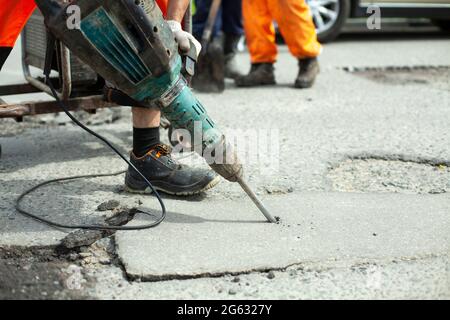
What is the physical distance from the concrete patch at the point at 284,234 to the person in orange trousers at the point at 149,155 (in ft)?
0.31

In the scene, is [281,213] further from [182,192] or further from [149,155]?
[149,155]

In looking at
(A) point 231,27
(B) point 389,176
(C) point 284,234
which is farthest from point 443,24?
(C) point 284,234

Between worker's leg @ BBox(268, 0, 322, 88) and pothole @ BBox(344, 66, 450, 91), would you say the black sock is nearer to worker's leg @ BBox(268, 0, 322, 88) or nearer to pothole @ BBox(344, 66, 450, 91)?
worker's leg @ BBox(268, 0, 322, 88)

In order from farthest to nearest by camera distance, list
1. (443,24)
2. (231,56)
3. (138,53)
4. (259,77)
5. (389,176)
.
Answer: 1. (443,24)
2. (231,56)
3. (259,77)
4. (389,176)
5. (138,53)

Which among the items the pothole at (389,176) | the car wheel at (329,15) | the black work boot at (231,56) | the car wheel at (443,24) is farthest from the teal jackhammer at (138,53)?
the car wheel at (443,24)

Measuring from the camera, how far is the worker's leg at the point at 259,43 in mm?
5289

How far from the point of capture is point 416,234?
257 centimetres

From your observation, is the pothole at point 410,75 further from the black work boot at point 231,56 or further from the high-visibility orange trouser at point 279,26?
the black work boot at point 231,56

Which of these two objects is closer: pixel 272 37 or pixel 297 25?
pixel 297 25

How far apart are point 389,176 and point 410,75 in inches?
103

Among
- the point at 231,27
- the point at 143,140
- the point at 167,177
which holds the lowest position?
the point at 167,177

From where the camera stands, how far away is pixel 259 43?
5367 millimetres

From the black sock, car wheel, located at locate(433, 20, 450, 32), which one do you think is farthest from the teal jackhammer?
car wheel, located at locate(433, 20, 450, 32)

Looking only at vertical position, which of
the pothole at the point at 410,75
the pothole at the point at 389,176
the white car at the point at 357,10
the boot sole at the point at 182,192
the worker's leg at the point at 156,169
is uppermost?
the white car at the point at 357,10
